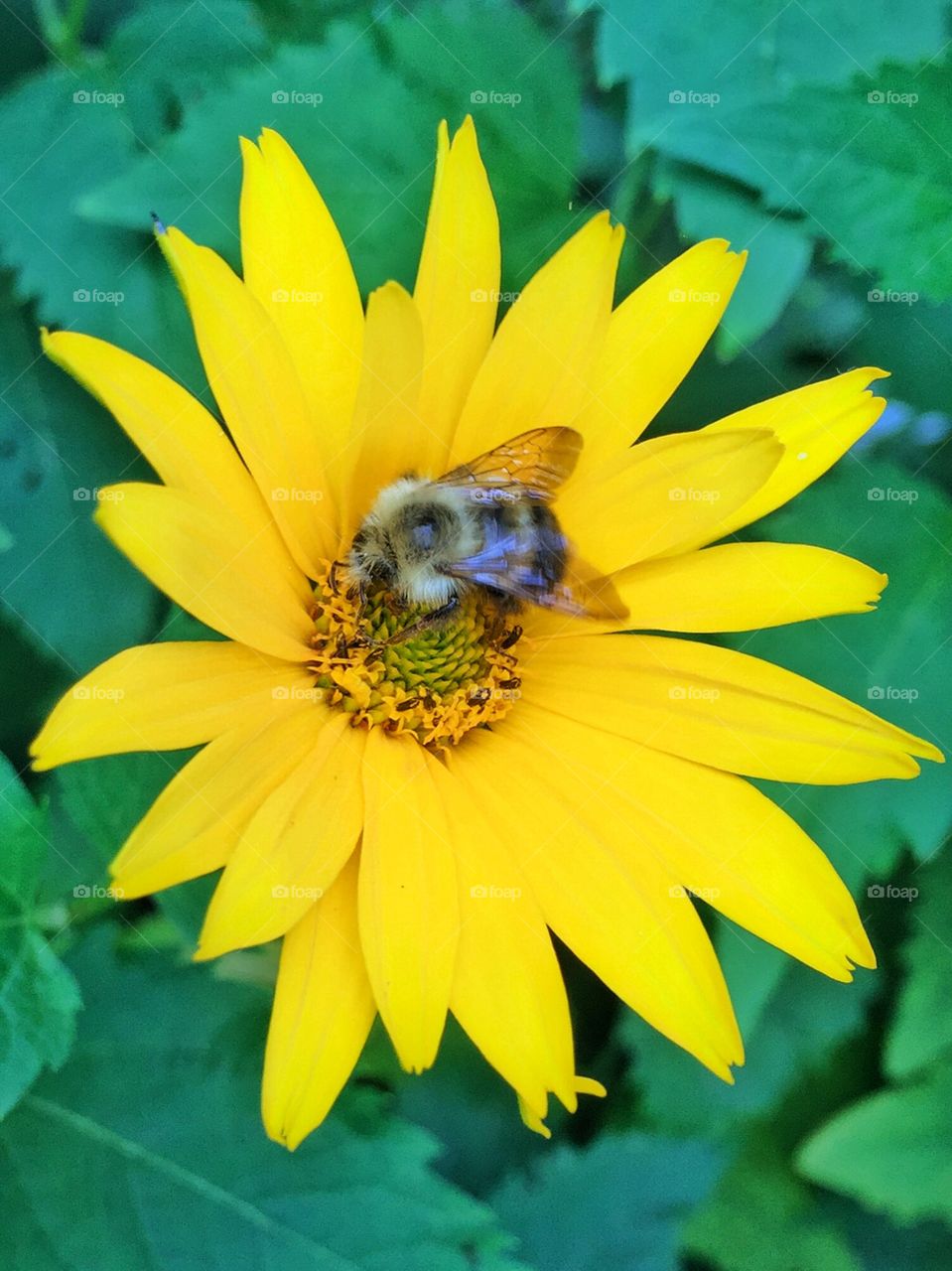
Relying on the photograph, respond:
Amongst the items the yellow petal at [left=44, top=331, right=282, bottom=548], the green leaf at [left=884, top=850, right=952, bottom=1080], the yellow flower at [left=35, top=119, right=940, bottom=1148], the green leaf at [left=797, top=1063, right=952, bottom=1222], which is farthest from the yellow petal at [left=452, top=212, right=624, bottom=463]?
the green leaf at [left=797, top=1063, right=952, bottom=1222]

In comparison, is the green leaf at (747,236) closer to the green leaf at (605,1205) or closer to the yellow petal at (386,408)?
the yellow petal at (386,408)

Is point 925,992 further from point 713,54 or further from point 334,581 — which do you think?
point 713,54

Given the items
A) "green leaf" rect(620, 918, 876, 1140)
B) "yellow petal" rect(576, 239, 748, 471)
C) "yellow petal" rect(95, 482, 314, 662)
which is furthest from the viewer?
"green leaf" rect(620, 918, 876, 1140)

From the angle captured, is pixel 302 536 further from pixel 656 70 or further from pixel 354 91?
pixel 656 70

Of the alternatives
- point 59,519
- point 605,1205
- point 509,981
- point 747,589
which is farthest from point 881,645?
point 59,519

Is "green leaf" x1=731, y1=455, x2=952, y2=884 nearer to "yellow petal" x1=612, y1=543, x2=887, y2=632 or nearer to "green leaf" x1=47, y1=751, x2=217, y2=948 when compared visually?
"yellow petal" x1=612, y1=543, x2=887, y2=632

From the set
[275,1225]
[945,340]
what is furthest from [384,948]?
[945,340]
